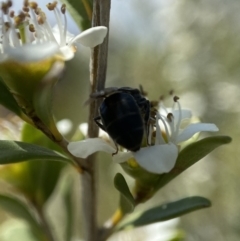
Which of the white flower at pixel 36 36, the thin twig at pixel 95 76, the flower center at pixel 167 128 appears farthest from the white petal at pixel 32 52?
the flower center at pixel 167 128

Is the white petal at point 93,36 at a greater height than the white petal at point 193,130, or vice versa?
the white petal at point 93,36

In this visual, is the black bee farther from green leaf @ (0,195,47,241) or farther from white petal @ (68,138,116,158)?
green leaf @ (0,195,47,241)

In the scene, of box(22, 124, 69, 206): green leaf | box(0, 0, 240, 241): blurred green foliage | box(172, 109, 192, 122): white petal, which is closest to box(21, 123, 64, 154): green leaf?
box(22, 124, 69, 206): green leaf

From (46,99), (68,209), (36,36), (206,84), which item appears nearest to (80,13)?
(36,36)

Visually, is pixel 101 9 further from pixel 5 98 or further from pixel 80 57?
pixel 80 57

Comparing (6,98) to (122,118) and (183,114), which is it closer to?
(122,118)

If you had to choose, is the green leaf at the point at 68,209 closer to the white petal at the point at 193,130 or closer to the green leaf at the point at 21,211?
the green leaf at the point at 21,211
